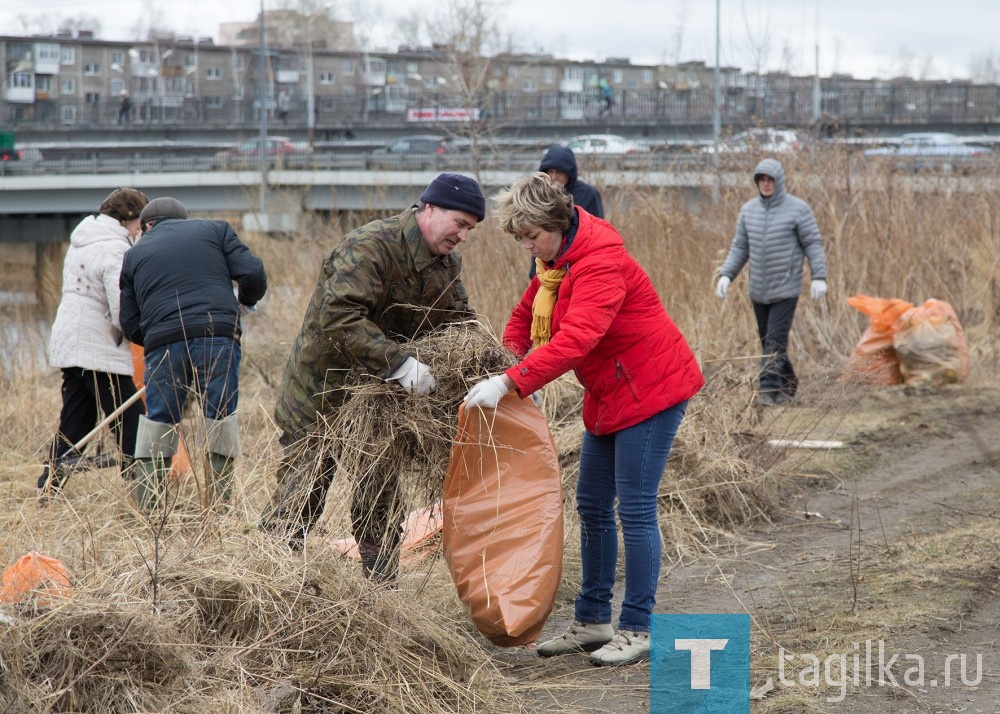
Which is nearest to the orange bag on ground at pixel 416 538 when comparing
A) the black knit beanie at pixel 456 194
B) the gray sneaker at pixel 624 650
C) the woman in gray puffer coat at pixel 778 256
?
the gray sneaker at pixel 624 650

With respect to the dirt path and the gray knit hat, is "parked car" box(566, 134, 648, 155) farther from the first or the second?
the gray knit hat

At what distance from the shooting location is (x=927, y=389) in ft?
26.4

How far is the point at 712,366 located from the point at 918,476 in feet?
4.13

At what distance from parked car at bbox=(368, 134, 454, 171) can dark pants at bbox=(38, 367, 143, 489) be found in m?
15.6

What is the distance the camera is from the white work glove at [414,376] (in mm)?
3320

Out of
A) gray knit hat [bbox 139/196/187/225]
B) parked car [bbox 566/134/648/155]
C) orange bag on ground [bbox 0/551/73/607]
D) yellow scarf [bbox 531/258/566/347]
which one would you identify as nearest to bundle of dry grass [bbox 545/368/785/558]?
yellow scarf [bbox 531/258/566/347]

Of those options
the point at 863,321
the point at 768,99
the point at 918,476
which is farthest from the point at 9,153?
the point at 918,476

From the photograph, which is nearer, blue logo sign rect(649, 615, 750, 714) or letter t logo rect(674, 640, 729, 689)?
blue logo sign rect(649, 615, 750, 714)

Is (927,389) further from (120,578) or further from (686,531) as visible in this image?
(120,578)

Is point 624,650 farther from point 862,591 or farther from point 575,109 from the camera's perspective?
point 575,109

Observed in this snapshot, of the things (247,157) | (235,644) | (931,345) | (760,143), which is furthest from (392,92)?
(235,644)

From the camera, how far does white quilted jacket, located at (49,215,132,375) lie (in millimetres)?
5141

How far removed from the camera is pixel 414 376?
10.9 ft

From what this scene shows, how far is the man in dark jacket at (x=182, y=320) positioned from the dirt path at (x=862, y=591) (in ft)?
5.71
